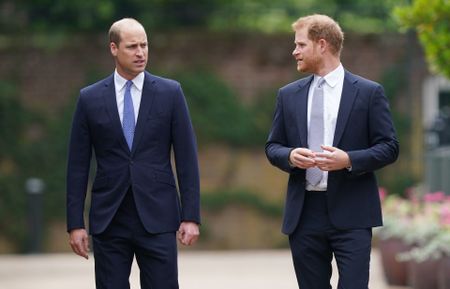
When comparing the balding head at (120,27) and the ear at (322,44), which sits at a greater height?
the balding head at (120,27)

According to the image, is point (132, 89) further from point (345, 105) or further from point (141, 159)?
point (345, 105)

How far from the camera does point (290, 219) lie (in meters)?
6.59

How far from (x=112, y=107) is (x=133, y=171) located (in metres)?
0.35

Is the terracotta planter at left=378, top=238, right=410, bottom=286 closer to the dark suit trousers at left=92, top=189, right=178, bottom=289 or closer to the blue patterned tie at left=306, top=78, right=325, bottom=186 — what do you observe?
the blue patterned tie at left=306, top=78, right=325, bottom=186

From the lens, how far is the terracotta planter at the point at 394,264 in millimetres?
11961

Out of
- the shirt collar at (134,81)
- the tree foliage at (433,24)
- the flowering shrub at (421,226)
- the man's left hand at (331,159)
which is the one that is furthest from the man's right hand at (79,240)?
the flowering shrub at (421,226)

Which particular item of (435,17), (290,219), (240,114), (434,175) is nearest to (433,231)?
(435,17)

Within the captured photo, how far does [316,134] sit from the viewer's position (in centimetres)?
658

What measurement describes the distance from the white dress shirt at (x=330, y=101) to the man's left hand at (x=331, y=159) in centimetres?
17

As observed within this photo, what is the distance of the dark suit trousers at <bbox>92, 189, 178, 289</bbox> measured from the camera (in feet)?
21.6

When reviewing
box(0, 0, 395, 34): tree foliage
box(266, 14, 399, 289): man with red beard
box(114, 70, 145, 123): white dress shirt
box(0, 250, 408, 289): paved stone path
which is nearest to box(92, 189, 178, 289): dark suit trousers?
box(114, 70, 145, 123): white dress shirt

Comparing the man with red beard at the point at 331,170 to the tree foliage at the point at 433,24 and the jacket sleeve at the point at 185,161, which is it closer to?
the jacket sleeve at the point at 185,161

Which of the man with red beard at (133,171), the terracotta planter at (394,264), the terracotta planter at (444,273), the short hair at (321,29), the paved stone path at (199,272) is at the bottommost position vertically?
the paved stone path at (199,272)

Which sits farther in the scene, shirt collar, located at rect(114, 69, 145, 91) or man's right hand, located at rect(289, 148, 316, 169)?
shirt collar, located at rect(114, 69, 145, 91)
